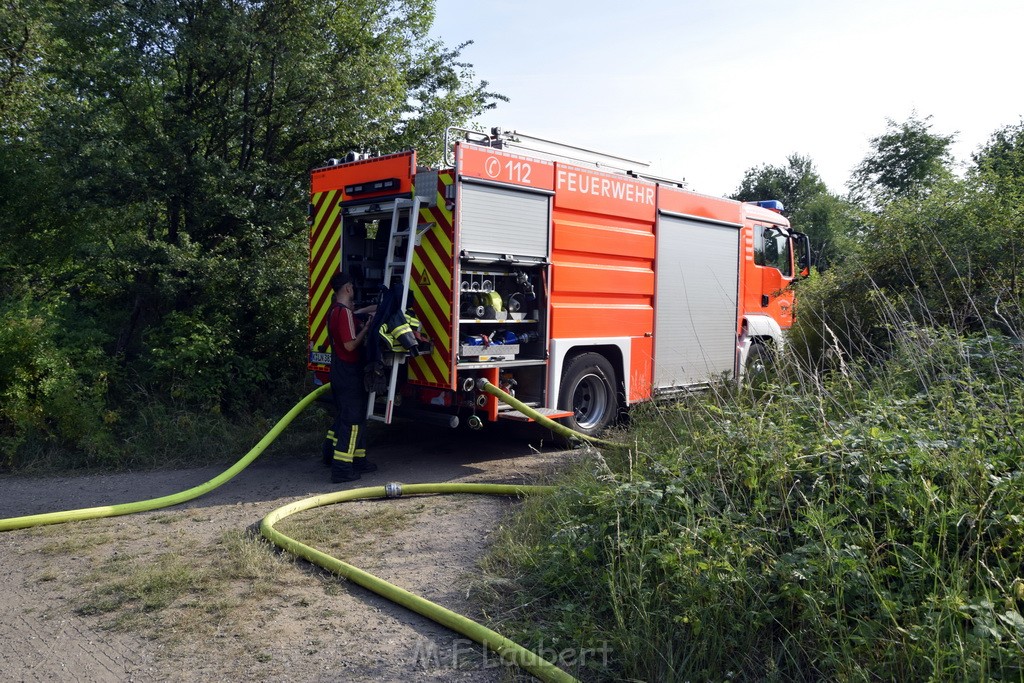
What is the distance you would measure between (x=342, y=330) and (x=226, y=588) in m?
2.80

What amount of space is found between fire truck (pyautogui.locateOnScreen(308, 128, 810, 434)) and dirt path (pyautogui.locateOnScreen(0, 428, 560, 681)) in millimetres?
1070

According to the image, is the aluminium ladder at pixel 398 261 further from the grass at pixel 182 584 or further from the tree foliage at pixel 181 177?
the tree foliage at pixel 181 177

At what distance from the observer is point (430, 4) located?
423 inches

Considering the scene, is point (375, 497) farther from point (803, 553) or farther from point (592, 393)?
point (803, 553)

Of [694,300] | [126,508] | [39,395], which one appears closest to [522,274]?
[694,300]

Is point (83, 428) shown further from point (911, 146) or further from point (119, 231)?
point (911, 146)

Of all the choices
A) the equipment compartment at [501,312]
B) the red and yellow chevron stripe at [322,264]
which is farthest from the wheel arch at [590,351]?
the red and yellow chevron stripe at [322,264]

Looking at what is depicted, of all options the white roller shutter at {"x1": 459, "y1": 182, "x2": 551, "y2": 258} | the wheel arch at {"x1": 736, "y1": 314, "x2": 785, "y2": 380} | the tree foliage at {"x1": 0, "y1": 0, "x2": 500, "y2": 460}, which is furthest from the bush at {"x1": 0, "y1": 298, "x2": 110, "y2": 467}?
the wheel arch at {"x1": 736, "y1": 314, "x2": 785, "y2": 380}

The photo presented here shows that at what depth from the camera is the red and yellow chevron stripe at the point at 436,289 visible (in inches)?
277

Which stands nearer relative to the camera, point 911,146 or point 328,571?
point 328,571

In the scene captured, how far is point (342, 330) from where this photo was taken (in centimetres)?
688

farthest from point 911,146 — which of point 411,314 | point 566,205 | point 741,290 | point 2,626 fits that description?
point 2,626

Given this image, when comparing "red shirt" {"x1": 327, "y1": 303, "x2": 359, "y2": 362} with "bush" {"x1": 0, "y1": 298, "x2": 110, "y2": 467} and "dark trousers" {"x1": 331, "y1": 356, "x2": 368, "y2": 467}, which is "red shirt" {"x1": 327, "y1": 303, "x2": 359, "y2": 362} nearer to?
"dark trousers" {"x1": 331, "y1": 356, "x2": 368, "y2": 467}

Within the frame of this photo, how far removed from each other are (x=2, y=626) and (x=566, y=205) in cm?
559
